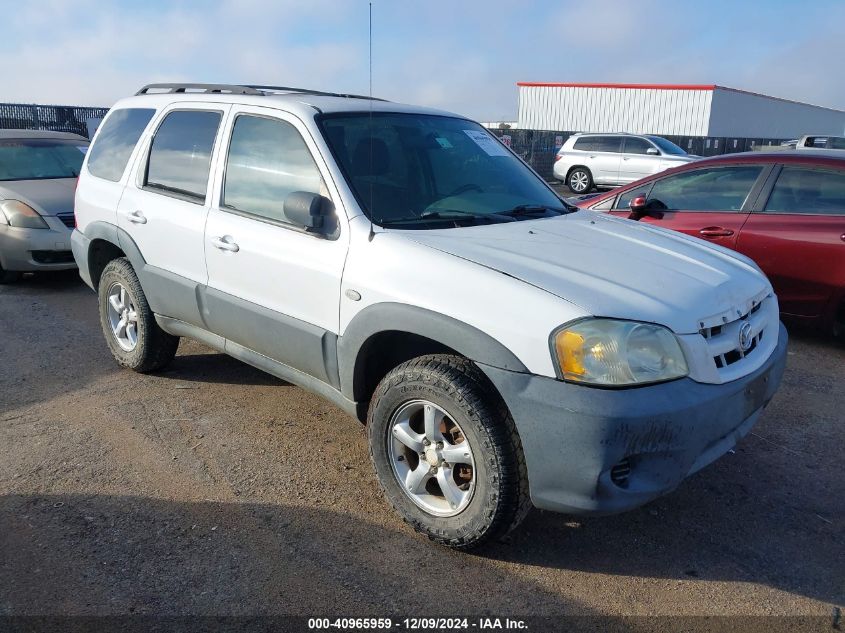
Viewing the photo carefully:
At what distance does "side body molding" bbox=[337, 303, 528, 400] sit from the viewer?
284 cm

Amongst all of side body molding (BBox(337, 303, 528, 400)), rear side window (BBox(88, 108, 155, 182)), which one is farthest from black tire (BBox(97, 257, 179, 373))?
side body molding (BBox(337, 303, 528, 400))

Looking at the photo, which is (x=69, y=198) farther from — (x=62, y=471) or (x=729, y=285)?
(x=729, y=285)

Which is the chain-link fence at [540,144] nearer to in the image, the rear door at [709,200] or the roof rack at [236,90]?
the rear door at [709,200]

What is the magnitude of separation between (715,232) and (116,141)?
4.64 m

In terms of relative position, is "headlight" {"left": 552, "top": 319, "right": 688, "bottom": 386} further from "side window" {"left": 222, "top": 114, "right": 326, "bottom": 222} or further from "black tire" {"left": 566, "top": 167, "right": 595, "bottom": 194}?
"black tire" {"left": 566, "top": 167, "right": 595, "bottom": 194}

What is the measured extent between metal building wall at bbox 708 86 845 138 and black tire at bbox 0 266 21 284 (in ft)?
129

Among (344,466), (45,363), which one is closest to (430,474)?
(344,466)

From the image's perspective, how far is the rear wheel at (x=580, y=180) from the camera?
21.2 metres

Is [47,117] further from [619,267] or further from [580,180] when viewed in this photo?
[619,267]

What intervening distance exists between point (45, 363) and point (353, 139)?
3225mm

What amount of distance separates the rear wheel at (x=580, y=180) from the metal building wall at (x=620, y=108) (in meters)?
22.1

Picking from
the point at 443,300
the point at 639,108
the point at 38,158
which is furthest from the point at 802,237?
the point at 639,108

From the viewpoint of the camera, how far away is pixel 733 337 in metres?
3.11

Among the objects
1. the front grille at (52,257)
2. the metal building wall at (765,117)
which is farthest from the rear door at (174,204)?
the metal building wall at (765,117)
